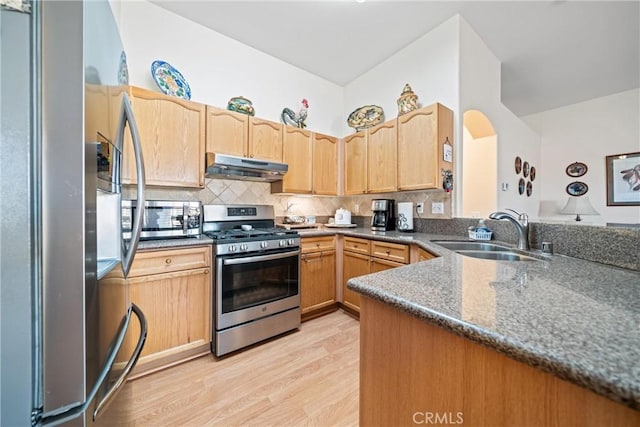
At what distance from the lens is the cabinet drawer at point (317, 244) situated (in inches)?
93.9

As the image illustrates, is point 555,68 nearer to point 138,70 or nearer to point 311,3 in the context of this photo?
point 311,3

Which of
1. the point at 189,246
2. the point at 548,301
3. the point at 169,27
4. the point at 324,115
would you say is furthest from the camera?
the point at 324,115

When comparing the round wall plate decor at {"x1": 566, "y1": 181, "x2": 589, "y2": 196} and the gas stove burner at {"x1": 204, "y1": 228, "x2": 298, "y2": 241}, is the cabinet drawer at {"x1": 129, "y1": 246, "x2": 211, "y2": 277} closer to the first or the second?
the gas stove burner at {"x1": 204, "y1": 228, "x2": 298, "y2": 241}

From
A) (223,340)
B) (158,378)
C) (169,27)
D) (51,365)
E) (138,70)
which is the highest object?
(169,27)

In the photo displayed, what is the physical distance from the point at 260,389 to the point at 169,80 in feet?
8.33

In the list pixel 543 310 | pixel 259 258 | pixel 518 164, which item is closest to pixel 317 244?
pixel 259 258

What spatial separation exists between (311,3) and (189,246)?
228 centimetres

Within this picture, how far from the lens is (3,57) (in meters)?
0.47

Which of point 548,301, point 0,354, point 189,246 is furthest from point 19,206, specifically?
point 189,246

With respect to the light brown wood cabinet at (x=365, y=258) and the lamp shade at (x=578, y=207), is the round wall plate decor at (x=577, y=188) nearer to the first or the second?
the lamp shade at (x=578, y=207)

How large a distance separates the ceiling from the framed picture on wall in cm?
110

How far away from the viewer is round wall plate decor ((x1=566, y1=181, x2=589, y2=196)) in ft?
12.7

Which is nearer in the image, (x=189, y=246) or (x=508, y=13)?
(x=189, y=246)

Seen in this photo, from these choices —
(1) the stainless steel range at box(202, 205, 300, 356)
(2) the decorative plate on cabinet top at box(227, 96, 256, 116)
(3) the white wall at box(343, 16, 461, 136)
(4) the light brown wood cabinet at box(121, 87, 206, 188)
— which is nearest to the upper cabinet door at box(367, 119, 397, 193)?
(3) the white wall at box(343, 16, 461, 136)
